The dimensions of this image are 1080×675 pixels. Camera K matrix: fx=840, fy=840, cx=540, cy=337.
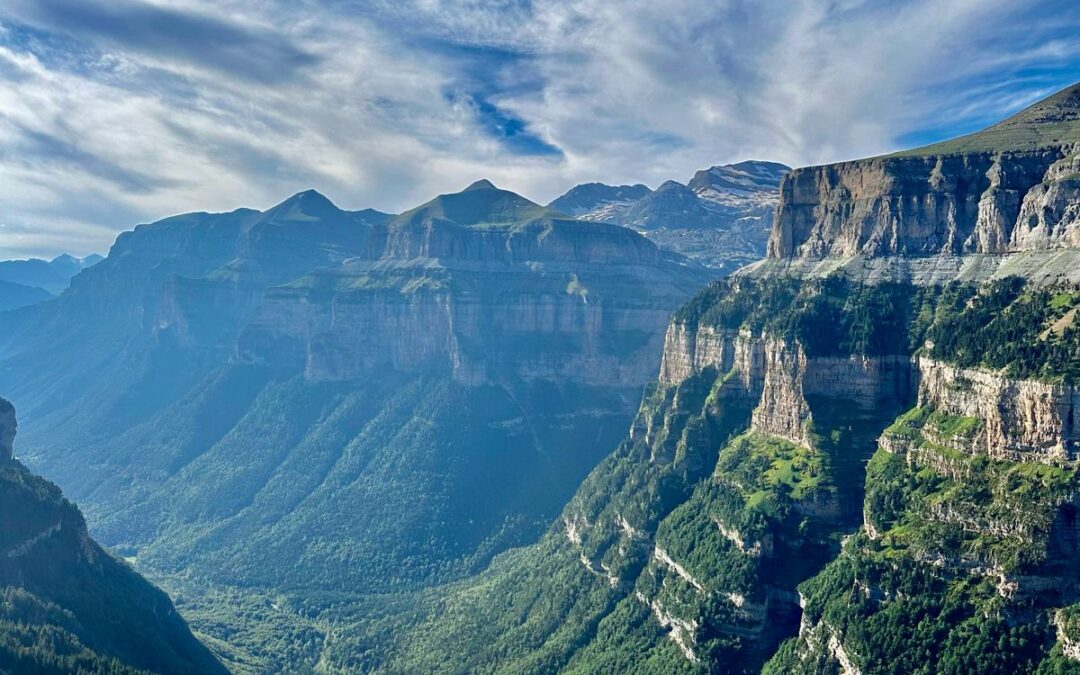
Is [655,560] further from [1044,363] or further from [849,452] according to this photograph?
[1044,363]

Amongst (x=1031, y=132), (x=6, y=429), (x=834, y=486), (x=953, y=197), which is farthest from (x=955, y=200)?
(x=6, y=429)

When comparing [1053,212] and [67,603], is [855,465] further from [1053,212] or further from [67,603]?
[67,603]

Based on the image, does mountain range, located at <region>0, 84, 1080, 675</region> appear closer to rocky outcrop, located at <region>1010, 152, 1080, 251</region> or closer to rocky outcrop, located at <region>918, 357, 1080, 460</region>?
rocky outcrop, located at <region>918, 357, 1080, 460</region>

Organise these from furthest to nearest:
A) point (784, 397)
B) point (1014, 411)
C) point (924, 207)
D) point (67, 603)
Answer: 1. point (924, 207)
2. point (784, 397)
3. point (67, 603)
4. point (1014, 411)

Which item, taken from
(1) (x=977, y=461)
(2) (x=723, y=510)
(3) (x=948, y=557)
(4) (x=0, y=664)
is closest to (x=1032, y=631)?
(3) (x=948, y=557)

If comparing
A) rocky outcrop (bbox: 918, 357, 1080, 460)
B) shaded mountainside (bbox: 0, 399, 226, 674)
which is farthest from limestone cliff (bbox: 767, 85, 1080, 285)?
shaded mountainside (bbox: 0, 399, 226, 674)

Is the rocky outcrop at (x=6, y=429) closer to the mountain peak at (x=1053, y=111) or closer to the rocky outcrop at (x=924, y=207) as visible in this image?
the rocky outcrop at (x=924, y=207)
